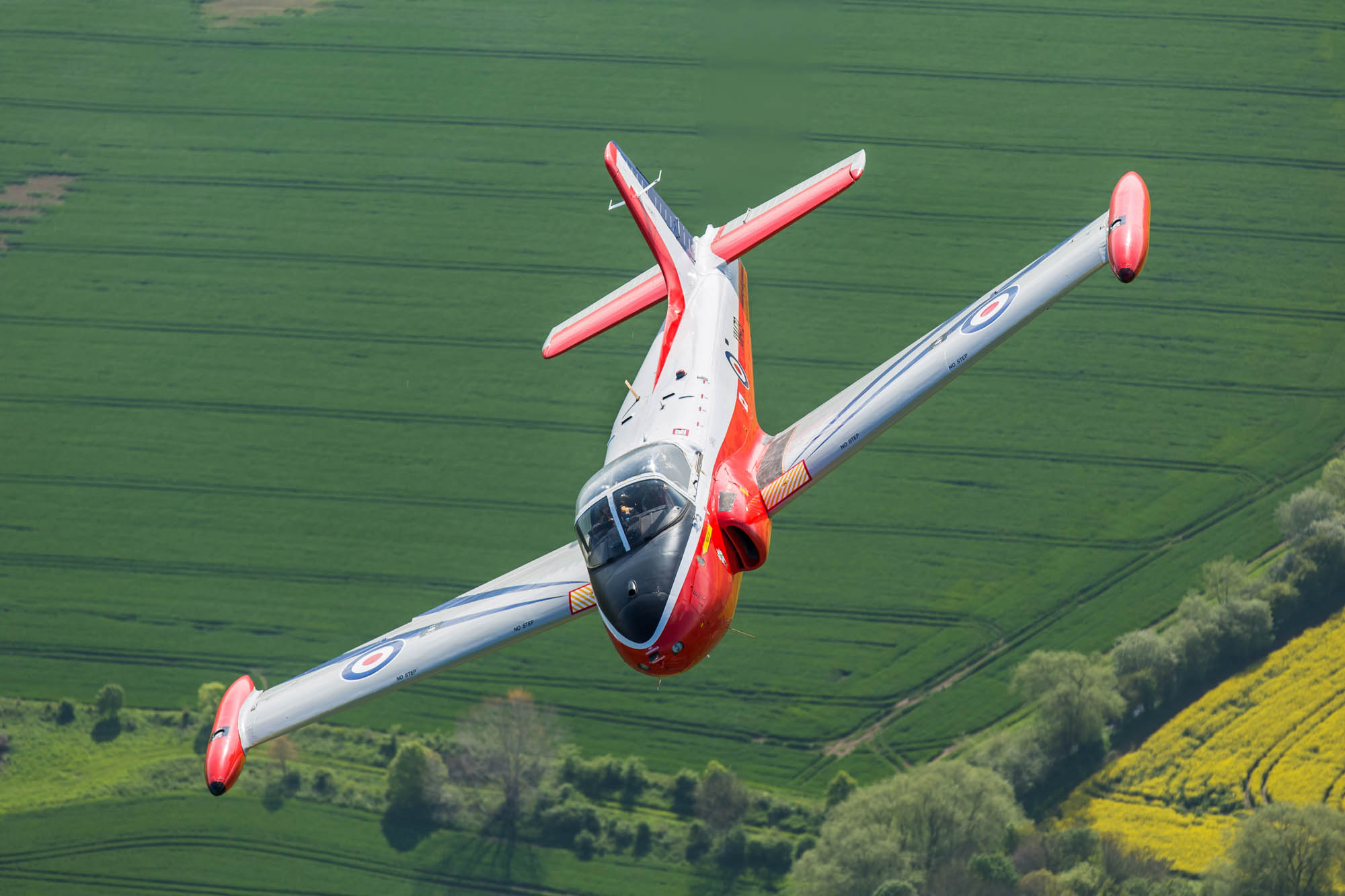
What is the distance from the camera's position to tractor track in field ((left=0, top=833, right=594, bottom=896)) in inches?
2490

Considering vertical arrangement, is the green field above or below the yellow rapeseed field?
above

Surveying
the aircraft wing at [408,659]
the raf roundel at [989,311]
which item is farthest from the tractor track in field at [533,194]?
the aircraft wing at [408,659]

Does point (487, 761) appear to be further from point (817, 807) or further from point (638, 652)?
point (638, 652)

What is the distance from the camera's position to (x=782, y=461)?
46406 mm

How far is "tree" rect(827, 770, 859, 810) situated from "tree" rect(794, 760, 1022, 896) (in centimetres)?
51

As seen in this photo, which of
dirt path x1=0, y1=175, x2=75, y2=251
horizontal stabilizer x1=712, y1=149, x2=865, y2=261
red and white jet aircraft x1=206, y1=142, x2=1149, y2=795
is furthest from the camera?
dirt path x1=0, y1=175, x2=75, y2=251

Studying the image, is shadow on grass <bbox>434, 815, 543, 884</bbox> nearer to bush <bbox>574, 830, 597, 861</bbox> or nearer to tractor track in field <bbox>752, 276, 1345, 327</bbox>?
bush <bbox>574, 830, 597, 861</bbox>

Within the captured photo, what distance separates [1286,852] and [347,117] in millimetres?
61449

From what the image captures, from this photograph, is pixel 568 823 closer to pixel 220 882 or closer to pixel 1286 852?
pixel 220 882

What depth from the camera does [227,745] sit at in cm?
4466

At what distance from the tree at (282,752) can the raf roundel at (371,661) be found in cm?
2171

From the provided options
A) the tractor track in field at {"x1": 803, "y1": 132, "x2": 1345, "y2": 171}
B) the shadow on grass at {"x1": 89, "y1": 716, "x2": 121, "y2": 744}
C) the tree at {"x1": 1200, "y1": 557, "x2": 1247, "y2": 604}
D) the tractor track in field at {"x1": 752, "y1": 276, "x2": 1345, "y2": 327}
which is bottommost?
the shadow on grass at {"x1": 89, "y1": 716, "x2": 121, "y2": 744}

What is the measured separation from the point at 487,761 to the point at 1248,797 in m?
32.5

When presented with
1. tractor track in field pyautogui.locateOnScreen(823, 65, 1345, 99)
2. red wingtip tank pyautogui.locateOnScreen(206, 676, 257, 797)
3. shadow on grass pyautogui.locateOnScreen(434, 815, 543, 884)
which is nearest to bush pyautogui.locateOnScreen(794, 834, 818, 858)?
shadow on grass pyautogui.locateOnScreen(434, 815, 543, 884)
